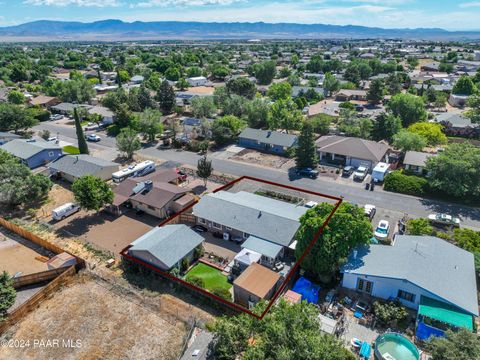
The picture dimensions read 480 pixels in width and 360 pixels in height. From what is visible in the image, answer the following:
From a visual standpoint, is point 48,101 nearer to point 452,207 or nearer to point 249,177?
point 249,177

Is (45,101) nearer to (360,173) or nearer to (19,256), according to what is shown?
(19,256)

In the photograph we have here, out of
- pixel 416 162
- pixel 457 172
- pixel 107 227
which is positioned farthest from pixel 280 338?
pixel 416 162

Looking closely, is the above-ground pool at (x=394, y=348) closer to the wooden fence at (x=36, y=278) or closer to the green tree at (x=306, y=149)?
the wooden fence at (x=36, y=278)

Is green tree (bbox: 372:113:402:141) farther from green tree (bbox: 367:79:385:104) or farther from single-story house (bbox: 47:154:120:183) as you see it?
single-story house (bbox: 47:154:120:183)

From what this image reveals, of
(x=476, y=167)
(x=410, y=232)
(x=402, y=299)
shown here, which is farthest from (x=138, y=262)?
(x=476, y=167)

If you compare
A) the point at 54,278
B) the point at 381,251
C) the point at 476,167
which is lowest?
the point at 54,278

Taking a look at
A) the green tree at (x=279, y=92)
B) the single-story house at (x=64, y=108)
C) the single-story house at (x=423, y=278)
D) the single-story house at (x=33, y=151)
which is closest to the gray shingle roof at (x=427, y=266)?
the single-story house at (x=423, y=278)
